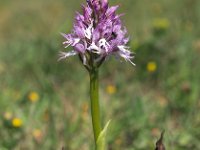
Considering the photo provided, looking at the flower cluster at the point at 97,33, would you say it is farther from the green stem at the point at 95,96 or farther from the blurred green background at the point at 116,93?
the blurred green background at the point at 116,93

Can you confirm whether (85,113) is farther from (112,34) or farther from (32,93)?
(112,34)

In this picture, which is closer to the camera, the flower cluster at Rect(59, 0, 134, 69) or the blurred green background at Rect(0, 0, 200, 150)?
the flower cluster at Rect(59, 0, 134, 69)

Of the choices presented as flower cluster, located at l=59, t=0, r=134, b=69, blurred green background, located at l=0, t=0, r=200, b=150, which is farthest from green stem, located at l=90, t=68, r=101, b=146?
blurred green background, located at l=0, t=0, r=200, b=150

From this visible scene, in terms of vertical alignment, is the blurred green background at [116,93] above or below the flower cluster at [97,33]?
below

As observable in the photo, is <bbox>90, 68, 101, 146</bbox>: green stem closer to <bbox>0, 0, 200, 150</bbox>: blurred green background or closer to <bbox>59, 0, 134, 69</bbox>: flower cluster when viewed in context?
<bbox>59, 0, 134, 69</bbox>: flower cluster

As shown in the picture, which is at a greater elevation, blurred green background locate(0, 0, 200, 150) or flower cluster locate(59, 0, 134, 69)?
flower cluster locate(59, 0, 134, 69)

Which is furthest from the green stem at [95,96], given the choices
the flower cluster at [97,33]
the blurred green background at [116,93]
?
the blurred green background at [116,93]

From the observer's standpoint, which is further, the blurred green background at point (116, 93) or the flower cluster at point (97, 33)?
the blurred green background at point (116, 93)
